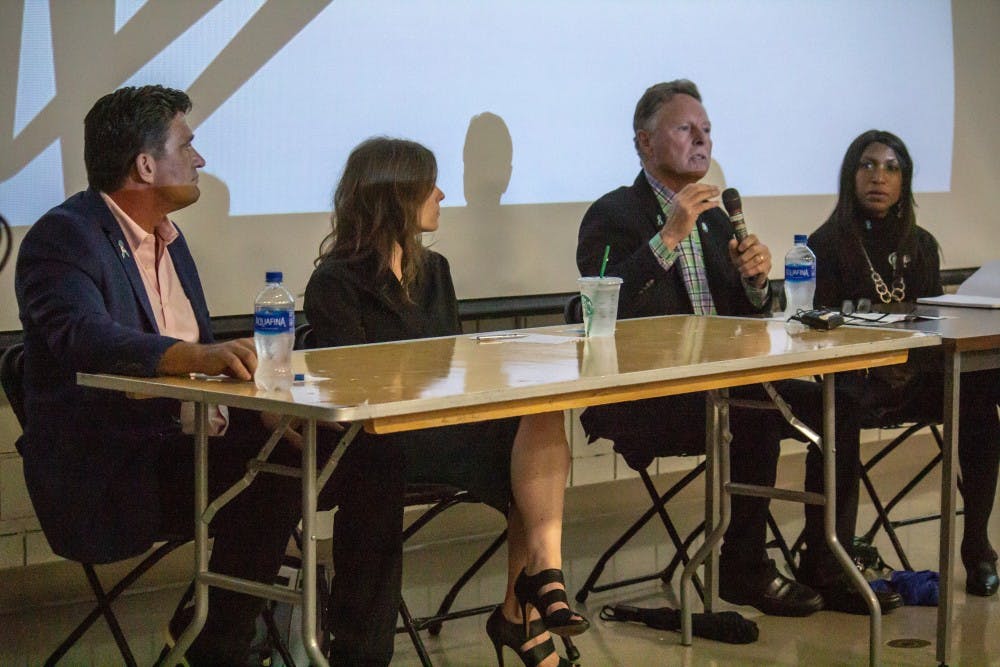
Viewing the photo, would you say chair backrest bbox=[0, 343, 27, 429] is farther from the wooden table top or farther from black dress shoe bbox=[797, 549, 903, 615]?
black dress shoe bbox=[797, 549, 903, 615]

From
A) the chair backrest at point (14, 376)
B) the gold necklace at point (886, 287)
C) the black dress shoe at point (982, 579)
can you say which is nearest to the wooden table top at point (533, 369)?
the chair backrest at point (14, 376)

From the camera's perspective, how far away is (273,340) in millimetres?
2268

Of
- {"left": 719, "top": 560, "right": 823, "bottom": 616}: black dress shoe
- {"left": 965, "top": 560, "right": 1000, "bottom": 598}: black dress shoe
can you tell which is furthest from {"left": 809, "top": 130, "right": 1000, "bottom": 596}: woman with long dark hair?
{"left": 719, "top": 560, "right": 823, "bottom": 616}: black dress shoe

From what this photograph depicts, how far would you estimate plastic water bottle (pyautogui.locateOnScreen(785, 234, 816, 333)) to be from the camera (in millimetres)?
3346

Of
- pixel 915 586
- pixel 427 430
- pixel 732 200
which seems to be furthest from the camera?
pixel 915 586

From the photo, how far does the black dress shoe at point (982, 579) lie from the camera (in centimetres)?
350

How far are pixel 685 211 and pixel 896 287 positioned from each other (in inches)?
34.8

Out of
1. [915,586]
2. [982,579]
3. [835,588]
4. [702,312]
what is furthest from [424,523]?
[982,579]

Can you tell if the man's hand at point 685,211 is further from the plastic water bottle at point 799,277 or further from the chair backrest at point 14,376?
the chair backrest at point 14,376

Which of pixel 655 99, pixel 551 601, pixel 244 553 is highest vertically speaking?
pixel 655 99

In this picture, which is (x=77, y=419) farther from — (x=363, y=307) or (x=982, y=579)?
(x=982, y=579)

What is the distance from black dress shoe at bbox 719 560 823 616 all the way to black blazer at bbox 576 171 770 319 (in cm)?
68

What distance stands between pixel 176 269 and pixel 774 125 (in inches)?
96.3

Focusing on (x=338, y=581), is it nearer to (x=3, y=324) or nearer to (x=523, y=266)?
(x=3, y=324)
